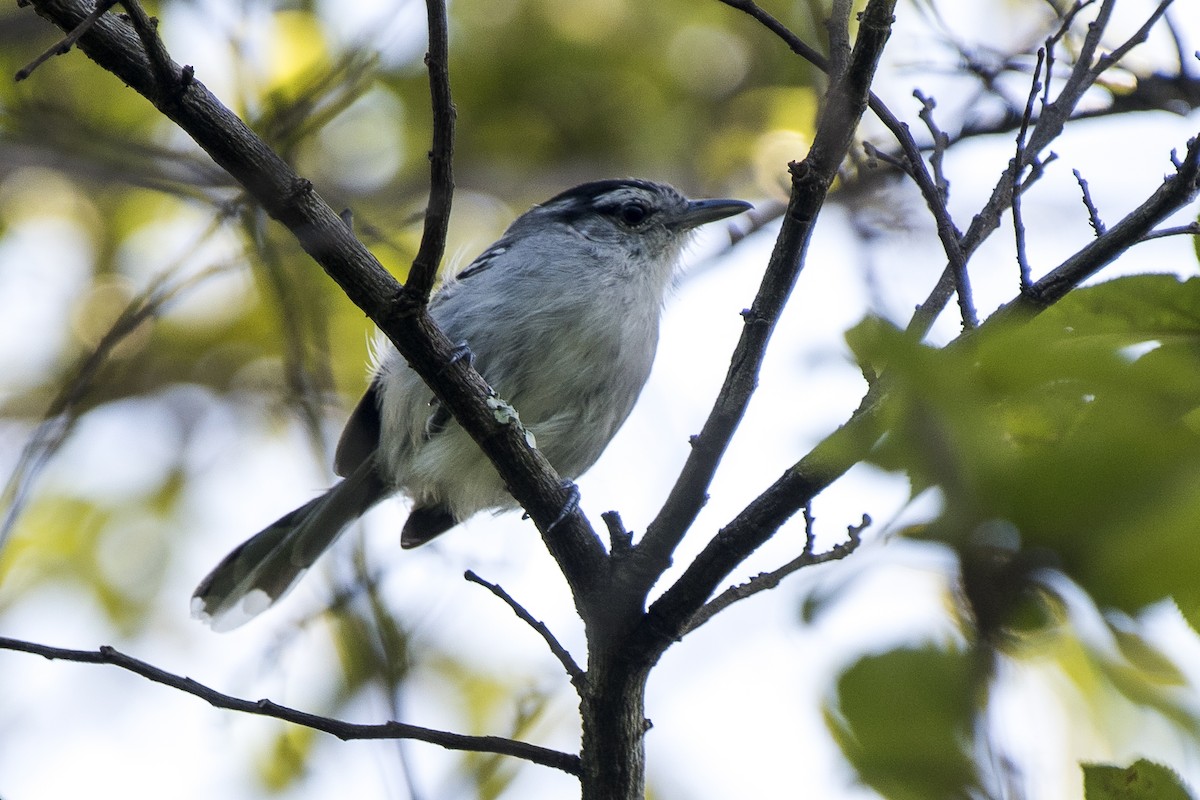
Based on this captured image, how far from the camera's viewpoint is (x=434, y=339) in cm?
289

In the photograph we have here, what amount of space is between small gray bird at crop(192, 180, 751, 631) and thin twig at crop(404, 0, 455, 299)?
1.75 metres

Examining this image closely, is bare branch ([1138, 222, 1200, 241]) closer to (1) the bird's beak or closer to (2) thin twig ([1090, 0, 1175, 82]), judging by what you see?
(2) thin twig ([1090, 0, 1175, 82])

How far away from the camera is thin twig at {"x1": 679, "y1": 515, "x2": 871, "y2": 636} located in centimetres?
289

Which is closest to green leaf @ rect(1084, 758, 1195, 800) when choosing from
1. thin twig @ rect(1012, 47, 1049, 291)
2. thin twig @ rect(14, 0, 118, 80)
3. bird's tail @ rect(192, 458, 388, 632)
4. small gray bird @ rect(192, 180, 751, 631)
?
thin twig @ rect(1012, 47, 1049, 291)

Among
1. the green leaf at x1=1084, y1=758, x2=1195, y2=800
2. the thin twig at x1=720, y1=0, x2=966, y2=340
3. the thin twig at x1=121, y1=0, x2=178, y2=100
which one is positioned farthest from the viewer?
the thin twig at x1=720, y1=0, x2=966, y2=340

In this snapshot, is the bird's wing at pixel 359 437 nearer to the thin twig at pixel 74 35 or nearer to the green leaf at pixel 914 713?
the thin twig at pixel 74 35

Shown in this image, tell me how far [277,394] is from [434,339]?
11.3ft

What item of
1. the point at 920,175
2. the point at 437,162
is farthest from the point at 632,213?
the point at 437,162

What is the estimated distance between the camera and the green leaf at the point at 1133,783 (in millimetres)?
1089

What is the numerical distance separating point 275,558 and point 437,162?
3.29 meters

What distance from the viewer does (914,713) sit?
0.86 meters

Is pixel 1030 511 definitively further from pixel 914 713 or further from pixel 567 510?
pixel 567 510

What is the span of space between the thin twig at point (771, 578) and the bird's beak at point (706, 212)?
257 cm

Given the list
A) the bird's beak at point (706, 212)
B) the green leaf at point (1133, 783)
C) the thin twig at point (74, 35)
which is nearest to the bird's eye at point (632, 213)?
the bird's beak at point (706, 212)
